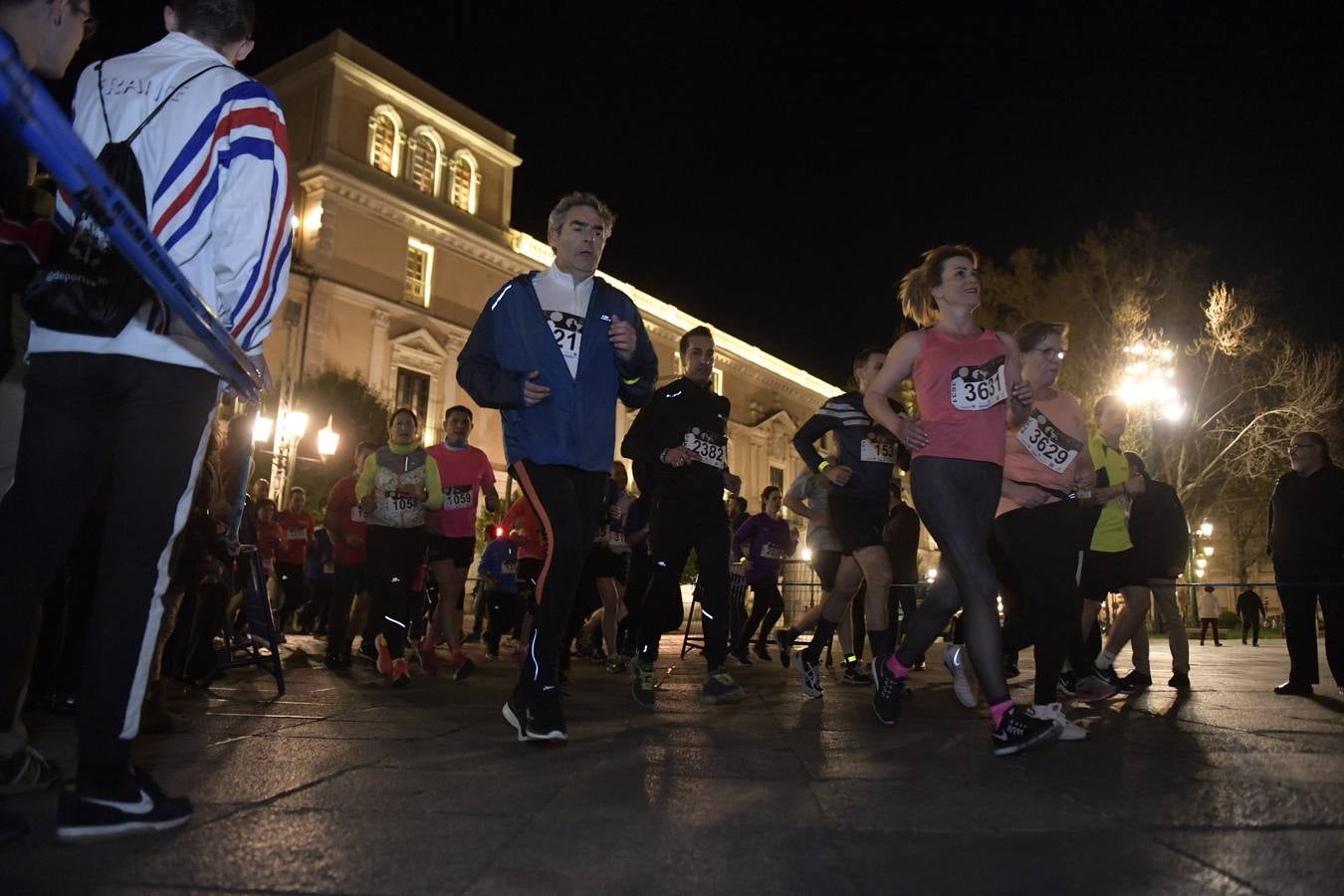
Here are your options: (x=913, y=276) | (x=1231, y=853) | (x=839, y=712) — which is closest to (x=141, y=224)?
(x=1231, y=853)

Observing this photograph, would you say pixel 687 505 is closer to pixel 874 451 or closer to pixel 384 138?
pixel 874 451

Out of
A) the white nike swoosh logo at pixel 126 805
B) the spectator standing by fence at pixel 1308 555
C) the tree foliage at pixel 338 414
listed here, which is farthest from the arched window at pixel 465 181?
the white nike swoosh logo at pixel 126 805

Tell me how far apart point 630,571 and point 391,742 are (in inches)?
220

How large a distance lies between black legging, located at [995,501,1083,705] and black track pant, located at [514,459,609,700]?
205 cm

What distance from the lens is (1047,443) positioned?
455 centimetres

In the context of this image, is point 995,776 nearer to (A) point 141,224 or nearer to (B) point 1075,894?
(B) point 1075,894

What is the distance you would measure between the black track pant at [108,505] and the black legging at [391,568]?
411 centimetres

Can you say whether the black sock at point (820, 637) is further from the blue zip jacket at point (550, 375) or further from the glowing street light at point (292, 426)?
the glowing street light at point (292, 426)

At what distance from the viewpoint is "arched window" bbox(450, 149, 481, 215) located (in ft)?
125

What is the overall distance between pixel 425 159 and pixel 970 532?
3676cm

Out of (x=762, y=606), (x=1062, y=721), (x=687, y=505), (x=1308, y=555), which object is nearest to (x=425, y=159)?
(x=762, y=606)

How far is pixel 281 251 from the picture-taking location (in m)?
2.50

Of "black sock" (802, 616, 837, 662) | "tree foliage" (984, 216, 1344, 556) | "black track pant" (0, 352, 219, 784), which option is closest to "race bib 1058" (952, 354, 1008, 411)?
"black sock" (802, 616, 837, 662)

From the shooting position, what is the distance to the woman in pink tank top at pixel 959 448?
3.78 m
